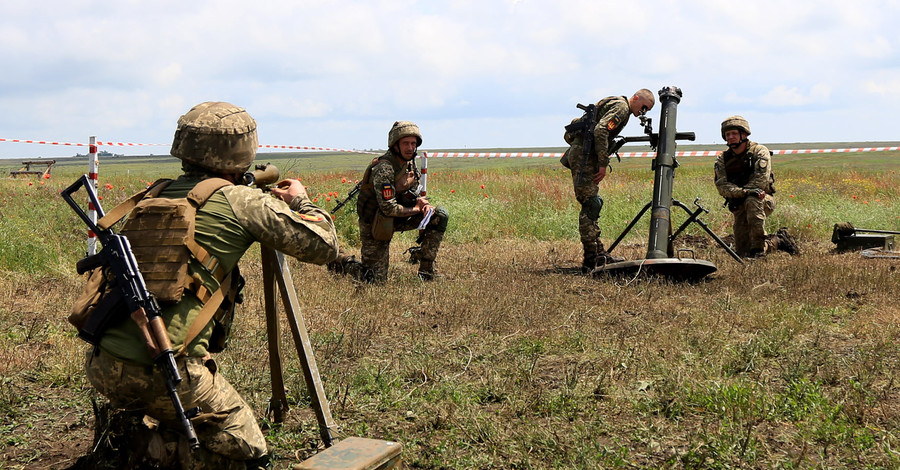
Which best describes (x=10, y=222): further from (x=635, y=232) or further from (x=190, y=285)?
(x=635, y=232)

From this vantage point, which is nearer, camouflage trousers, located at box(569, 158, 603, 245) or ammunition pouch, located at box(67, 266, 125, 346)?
ammunition pouch, located at box(67, 266, 125, 346)

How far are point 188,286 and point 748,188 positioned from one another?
8795 mm

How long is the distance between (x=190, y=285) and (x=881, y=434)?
343 centimetres

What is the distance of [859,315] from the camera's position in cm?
678

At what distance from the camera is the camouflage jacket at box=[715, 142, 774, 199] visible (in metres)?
10.4

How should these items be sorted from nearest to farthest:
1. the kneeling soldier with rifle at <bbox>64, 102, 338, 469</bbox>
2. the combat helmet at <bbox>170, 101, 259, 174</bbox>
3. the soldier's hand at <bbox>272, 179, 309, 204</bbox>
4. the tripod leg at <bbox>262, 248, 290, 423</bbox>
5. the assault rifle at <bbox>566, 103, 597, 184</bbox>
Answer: the kneeling soldier with rifle at <bbox>64, 102, 338, 469</bbox> < the combat helmet at <bbox>170, 101, 259, 174</bbox> < the soldier's hand at <bbox>272, 179, 309, 204</bbox> < the tripod leg at <bbox>262, 248, 290, 423</bbox> < the assault rifle at <bbox>566, 103, 597, 184</bbox>

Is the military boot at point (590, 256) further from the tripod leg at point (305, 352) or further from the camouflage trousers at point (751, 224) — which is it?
the tripod leg at point (305, 352)

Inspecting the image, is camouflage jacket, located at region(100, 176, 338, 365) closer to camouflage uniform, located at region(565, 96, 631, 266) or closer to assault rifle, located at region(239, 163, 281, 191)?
assault rifle, located at region(239, 163, 281, 191)

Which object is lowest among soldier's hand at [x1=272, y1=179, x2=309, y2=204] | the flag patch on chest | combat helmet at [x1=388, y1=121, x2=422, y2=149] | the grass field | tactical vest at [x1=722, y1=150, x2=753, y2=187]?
the grass field

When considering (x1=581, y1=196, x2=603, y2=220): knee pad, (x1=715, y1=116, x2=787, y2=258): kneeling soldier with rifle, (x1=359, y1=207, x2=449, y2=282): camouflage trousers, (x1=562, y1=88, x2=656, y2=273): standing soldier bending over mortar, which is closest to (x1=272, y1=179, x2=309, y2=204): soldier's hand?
(x1=359, y1=207, x2=449, y2=282): camouflage trousers

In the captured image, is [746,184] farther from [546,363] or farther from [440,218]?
[546,363]

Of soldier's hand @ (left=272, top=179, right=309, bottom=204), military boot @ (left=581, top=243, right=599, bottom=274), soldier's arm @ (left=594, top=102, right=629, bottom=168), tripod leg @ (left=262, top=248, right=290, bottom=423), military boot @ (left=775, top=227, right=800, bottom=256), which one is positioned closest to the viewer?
soldier's hand @ (left=272, top=179, right=309, bottom=204)

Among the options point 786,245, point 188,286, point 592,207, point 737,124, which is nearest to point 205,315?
point 188,286

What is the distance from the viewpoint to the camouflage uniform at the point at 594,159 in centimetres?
891
